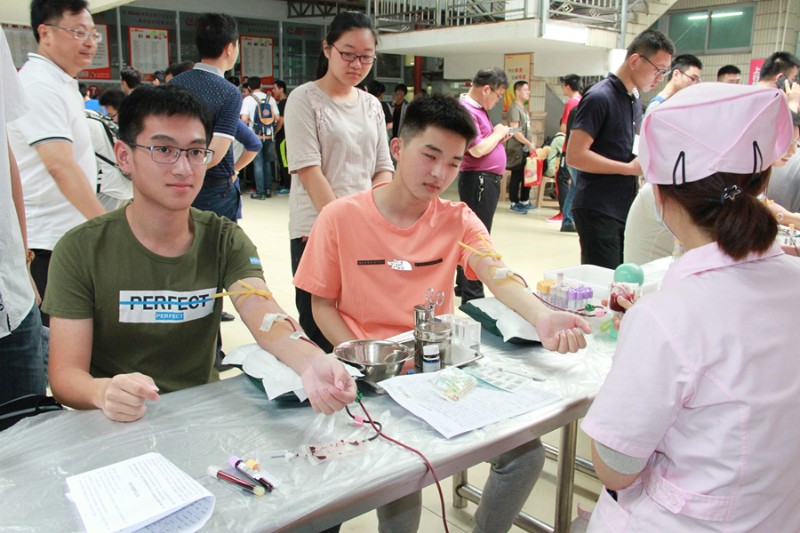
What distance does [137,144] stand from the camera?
1436 mm

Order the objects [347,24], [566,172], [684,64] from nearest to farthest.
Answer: [347,24]
[684,64]
[566,172]

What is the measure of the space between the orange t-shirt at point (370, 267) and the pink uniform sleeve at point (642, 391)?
2.80 ft

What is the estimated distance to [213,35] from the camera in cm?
261

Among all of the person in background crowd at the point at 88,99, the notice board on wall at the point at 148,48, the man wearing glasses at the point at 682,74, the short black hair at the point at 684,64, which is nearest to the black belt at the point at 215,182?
the man wearing glasses at the point at 682,74

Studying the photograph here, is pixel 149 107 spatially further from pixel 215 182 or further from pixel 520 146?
pixel 520 146

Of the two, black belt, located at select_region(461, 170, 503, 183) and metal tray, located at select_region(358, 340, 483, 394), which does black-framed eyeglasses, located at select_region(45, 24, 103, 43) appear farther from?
black belt, located at select_region(461, 170, 503, 183)

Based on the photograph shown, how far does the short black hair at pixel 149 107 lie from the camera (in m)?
1.44

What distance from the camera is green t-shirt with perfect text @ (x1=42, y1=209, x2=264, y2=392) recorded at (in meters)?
1.38

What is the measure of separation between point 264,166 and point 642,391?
8157 millimetres

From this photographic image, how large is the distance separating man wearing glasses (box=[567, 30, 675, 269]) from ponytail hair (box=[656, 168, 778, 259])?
1.85m

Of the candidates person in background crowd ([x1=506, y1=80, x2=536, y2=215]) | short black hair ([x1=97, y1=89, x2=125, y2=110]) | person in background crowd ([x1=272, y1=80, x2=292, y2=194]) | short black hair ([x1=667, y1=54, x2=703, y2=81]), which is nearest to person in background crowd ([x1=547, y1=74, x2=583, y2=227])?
person in background crowd ([x1=506, y1=80, x2=536, y2=215])

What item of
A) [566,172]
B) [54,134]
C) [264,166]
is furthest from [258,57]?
[54,134]

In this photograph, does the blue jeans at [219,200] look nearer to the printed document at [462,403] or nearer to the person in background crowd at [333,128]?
the person in background crowd at [333,128]

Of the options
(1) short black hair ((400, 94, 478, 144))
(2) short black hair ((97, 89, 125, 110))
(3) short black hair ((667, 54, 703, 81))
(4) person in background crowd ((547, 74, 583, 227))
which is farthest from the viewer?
(4) person in background crowd ((547, 74, 583, 227))
